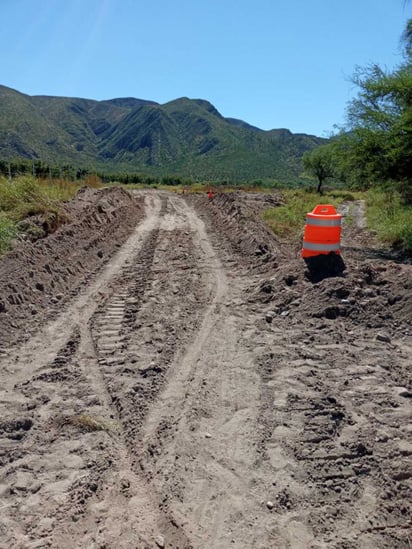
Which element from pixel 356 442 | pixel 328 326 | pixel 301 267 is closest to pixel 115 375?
pixel 356 442

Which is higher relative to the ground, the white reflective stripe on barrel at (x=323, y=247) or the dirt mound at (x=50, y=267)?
the white reflective stripe on barrel at (x=323, y=247)

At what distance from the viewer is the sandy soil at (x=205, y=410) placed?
2.74 meters

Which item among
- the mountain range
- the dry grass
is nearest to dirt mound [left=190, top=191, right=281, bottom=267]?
the dry grass

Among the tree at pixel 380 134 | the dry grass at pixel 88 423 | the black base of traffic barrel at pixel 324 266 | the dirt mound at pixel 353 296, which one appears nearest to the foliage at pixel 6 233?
the dirt mound at pixel 353 296

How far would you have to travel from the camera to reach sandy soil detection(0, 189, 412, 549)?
2740mm

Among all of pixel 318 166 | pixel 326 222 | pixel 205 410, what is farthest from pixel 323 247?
pixel 318 166

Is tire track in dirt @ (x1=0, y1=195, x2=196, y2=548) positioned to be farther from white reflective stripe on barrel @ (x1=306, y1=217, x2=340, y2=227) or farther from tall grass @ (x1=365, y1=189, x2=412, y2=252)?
tall grass @ (x1=365, y1=189, x2=412, y2=252)

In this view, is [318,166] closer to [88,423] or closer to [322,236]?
[322,236]

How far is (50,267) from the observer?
25.6ft

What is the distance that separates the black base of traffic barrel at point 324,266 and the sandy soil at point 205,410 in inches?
5.6

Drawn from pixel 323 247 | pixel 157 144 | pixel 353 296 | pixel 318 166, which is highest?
pixel 157 144

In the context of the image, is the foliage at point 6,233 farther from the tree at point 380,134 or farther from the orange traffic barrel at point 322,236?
the tree at point 380,134

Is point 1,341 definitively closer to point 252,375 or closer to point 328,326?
point 252,375

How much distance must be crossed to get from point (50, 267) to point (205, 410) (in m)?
4.88
